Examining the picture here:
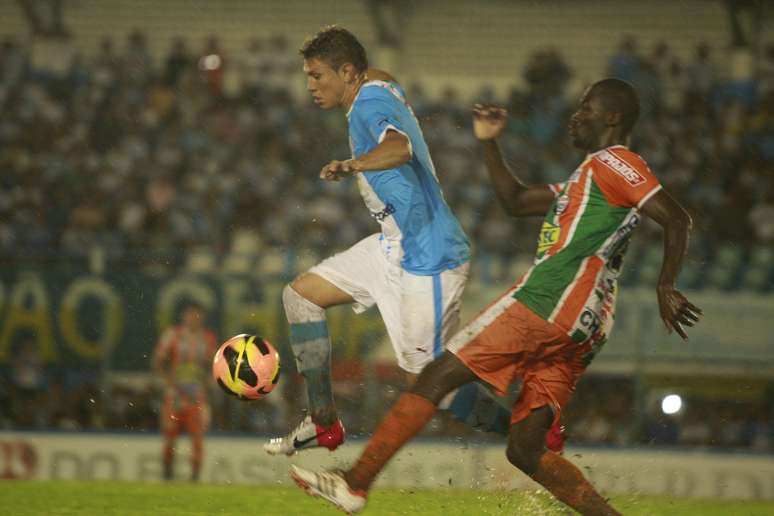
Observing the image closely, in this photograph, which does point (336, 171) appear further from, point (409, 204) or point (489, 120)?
point (489, 120)

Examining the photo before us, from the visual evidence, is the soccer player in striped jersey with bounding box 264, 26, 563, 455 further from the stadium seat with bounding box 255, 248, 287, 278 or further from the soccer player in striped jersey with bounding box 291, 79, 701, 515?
the stadium seat with bounding box 255, 248, 287, 278

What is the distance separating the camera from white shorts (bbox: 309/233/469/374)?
6.44 m

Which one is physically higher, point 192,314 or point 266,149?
point 266,149

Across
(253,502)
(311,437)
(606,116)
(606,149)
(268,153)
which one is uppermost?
(268,153)

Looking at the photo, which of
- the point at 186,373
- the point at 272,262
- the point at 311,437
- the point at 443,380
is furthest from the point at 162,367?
the point at 443,380

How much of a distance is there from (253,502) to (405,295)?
270cm

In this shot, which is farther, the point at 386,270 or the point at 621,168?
the point at 386,270

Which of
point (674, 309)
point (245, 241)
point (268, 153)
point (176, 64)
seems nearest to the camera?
point (674, 309)

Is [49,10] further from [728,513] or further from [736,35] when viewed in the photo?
[728,513]

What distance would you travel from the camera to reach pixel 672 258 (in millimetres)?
5543

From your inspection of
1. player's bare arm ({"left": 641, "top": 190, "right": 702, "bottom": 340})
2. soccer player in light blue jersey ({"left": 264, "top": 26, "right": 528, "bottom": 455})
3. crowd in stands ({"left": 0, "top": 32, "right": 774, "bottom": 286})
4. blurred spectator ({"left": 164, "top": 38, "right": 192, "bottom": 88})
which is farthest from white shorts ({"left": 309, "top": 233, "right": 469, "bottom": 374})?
blurred spectator ({"left": 164, "top": 38, "right": 192, "bottom": 88})

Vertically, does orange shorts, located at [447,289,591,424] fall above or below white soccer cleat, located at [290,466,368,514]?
above

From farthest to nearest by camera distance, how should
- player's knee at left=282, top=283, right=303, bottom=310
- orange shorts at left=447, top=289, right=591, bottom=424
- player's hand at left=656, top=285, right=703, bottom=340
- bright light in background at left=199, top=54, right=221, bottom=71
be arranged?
bright light in background at left=199, top=54, right=221, bottom=71 < player's knee at left=282, top=283, right=303, bottom=310 < orange shorts at left=447, top=289, right=591, bottom=424 < player's hand at left=656, top=285, right=703, bottom=340

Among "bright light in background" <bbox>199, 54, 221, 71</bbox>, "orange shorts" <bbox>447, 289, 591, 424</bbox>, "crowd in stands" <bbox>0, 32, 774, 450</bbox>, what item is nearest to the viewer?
"orange shorts" <bbox>447, 289, 591, 424</bbox>
